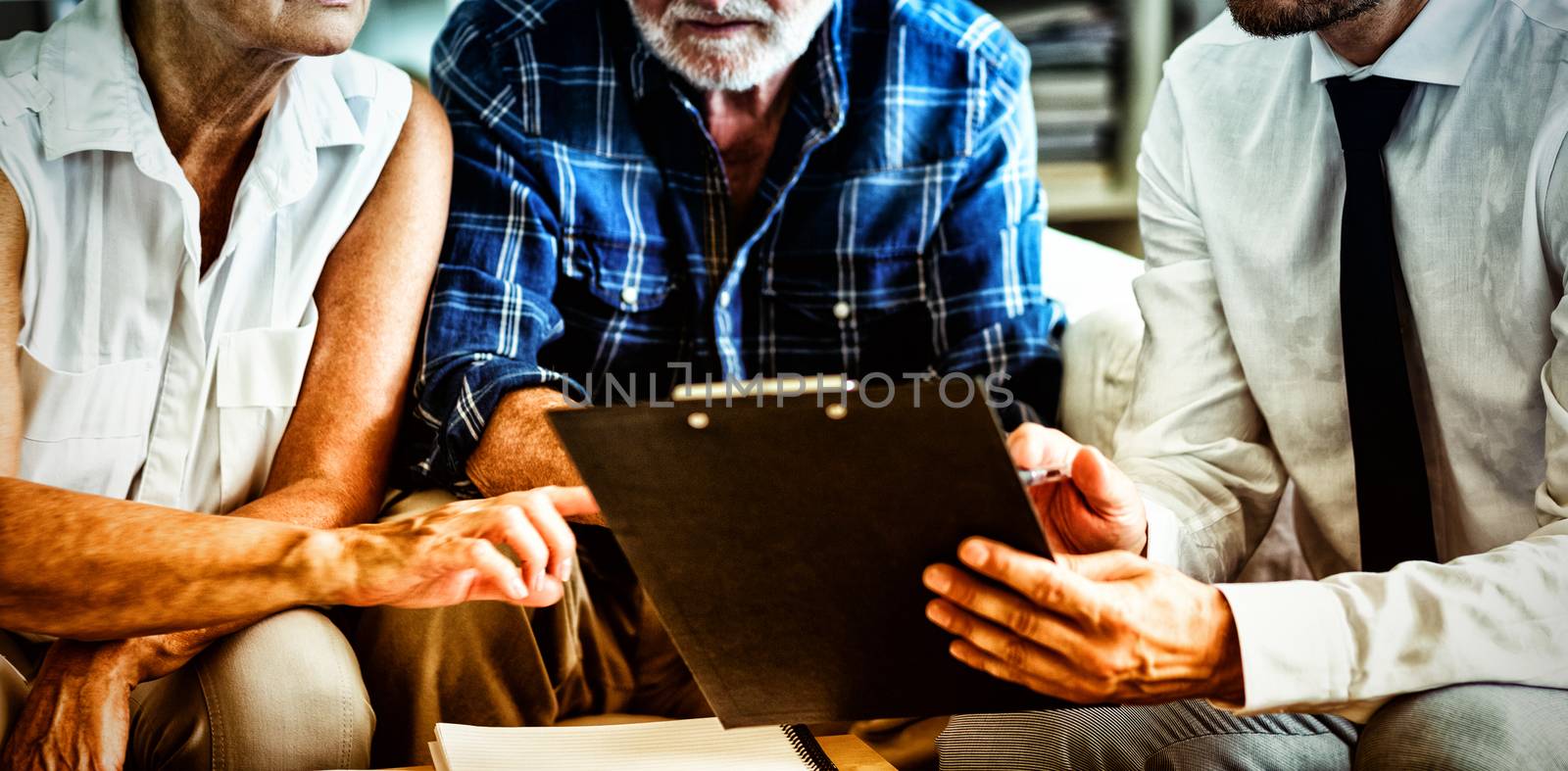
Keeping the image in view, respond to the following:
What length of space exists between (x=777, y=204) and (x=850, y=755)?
30.8 inches

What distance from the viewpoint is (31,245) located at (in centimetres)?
127

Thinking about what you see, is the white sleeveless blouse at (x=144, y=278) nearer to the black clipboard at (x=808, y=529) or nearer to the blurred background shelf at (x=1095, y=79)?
the black clipboard at (x=808, y=529)

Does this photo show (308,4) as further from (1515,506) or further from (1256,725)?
(1515,506)

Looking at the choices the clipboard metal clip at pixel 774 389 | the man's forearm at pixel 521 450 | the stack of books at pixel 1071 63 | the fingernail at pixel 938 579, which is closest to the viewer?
the clipboard metal clip at pixel 774 389

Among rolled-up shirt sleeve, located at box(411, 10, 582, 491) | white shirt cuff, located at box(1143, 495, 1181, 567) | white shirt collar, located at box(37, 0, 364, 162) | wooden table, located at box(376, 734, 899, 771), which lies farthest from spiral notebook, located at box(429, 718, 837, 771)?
white shirt collar, located at box(37, 0, 364, 162)

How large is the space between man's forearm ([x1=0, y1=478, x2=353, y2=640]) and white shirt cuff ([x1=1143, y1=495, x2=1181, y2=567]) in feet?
2.30

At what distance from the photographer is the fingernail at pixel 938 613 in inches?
36.1

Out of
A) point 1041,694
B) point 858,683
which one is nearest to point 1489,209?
point 1041,694

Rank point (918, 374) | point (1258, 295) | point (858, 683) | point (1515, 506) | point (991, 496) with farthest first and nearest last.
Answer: point (918, 374) → point (1258, 295) → point (1515, 506) → point (858, 683) → point (991, 496)

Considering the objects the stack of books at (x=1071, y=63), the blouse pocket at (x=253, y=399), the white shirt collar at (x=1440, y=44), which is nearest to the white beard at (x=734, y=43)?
the blouse pocket at (x=253, y=399)

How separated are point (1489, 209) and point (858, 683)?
735 mm

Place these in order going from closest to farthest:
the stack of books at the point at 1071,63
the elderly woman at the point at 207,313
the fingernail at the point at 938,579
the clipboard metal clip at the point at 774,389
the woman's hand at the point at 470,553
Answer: the clipboard metal clip at the point at 774,389, the fingernail at the point at 938,579, the woman's hand at the point at 470,553, the elderly woman at the point at 207,313, the stack of books at the point at 1071,63

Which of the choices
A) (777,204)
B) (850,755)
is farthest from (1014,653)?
(777,204)

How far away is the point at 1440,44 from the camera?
1.20 meters
